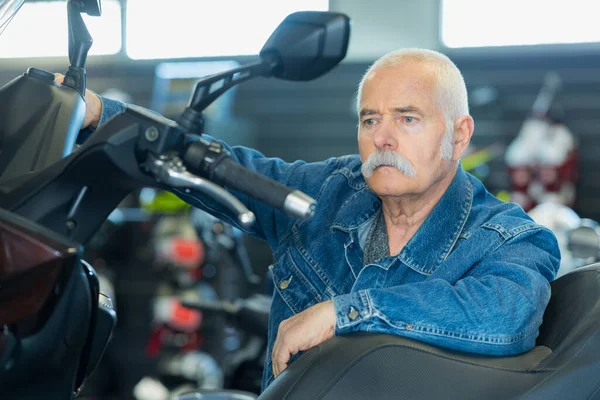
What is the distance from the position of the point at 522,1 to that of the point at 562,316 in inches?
185

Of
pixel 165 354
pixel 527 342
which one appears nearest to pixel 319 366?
pixel 527 342

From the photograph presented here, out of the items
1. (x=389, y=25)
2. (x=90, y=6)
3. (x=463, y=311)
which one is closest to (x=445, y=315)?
(x=463, y=311)

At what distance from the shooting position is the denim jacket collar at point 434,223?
61.7 inches

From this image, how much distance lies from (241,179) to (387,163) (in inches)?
31.1

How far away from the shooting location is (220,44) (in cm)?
652

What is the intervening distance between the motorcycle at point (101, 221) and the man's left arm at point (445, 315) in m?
0.05

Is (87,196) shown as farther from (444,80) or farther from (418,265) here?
(444,80)

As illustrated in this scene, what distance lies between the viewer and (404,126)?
1.68 meters

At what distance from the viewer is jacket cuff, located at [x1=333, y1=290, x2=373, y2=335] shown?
4.17 feet

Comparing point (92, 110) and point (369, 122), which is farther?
point (369, 122)

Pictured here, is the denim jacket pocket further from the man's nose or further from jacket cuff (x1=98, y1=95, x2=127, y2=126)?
jacket cuff (x1=98, y1=95, x2=127, y2=126)

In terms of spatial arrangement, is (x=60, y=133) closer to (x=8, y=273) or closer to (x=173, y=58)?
(x=8, y=273)

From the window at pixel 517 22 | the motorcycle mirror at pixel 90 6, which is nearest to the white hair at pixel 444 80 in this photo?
the motorcycle mirror at pixel 90 6

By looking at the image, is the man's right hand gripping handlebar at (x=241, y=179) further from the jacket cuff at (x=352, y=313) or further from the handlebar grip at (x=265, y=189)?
the jacket cuff at (x=352, y=313)
